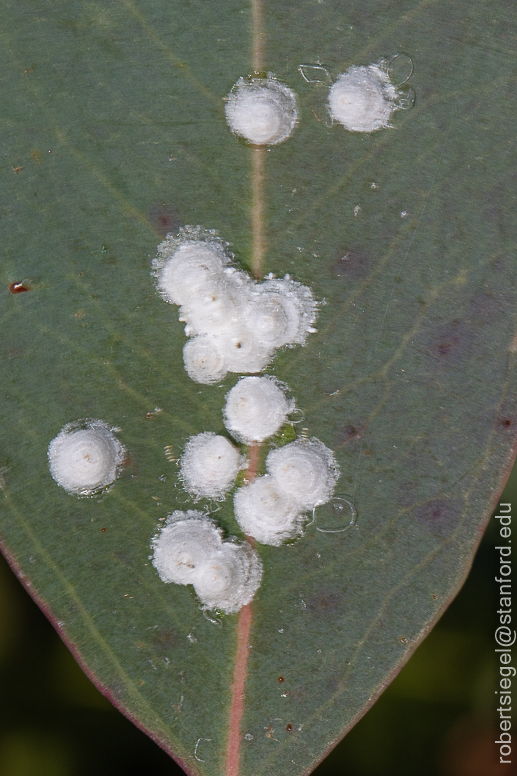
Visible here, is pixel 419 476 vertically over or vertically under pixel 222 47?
under

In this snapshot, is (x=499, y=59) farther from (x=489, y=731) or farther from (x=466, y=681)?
(x=489, y=731)

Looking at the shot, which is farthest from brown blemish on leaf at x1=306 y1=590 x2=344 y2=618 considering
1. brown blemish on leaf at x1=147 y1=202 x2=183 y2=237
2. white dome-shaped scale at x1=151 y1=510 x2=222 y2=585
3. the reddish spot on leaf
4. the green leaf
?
the reddish spot on leaf

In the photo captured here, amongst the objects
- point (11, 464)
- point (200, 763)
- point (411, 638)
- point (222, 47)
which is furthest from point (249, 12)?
point (200, 763)

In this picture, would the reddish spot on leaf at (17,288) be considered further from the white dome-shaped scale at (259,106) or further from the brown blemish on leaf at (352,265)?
the brown blemish on leaf at (352,265)

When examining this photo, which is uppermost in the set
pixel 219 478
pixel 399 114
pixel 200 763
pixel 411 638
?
pixel 399 114

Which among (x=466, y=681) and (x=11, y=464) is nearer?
(x=11, y=464)

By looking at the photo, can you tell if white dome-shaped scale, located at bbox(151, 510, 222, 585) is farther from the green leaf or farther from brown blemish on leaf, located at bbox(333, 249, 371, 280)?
brown blemish on leaf, located at bbox(333, 249, 371, 280)
